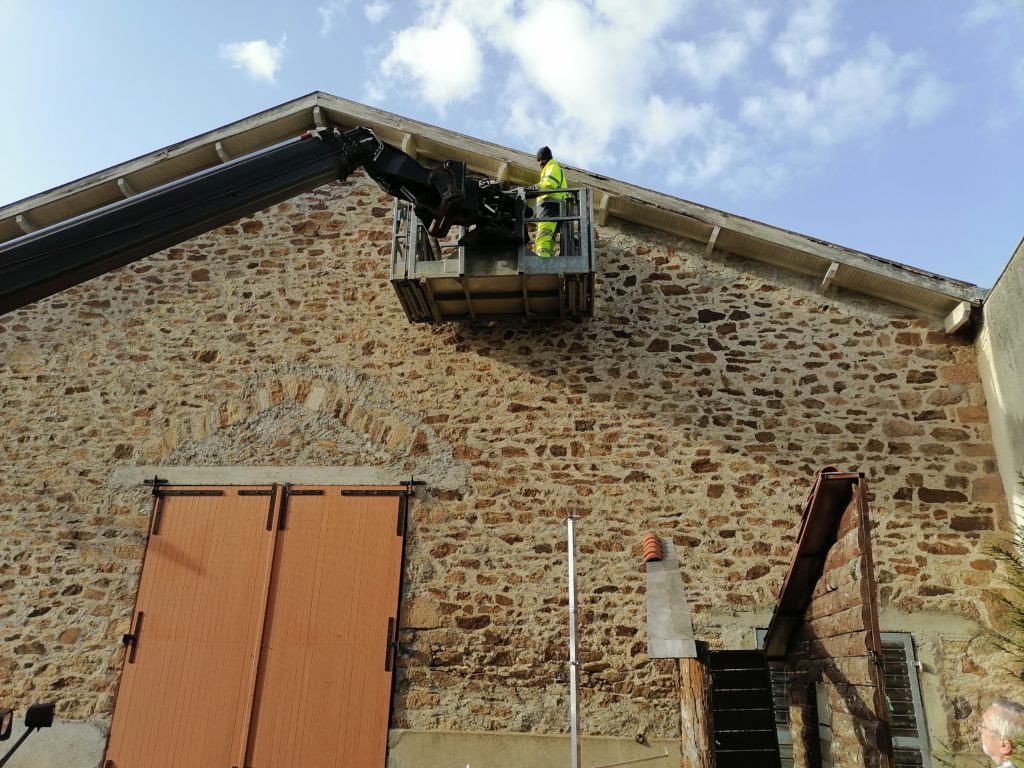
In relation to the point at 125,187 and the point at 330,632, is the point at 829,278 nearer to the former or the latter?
the point at 330,632

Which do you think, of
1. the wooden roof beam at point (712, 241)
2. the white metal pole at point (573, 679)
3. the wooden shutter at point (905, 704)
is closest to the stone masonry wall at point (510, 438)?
the wooden roof beam at point (712, 241)

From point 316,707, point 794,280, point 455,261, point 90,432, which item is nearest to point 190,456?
point 90,432

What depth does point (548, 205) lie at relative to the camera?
7.26 meters

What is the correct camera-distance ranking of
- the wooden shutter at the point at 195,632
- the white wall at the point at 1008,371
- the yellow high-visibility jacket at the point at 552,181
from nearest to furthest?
the white wall at the point at 1008,371 < the wooden shutter at the point at 195,632 < the yellow high-visibility jacket at the point at 552,181

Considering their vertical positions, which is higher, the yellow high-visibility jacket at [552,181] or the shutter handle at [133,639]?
the yellow high-visibility jacket at [552,181]

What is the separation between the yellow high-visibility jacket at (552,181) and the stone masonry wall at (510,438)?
3.36 ft

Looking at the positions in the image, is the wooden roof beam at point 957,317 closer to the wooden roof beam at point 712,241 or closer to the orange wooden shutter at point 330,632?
the wooden roof beam at point 712,241

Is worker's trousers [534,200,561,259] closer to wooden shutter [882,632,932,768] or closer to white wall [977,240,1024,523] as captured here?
white wall [977,240,1024,523]

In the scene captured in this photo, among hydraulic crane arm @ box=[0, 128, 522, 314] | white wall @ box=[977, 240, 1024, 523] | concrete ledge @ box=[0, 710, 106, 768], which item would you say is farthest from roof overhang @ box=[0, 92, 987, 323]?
concrete ledge @ box=[0, 710, 106, 768]

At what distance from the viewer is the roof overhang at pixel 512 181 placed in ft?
24.0

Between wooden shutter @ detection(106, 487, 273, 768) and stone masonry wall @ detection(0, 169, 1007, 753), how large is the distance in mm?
246

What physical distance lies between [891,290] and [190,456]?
6738 mm

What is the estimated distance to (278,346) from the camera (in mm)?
7961

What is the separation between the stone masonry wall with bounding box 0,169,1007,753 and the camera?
6.57 m
